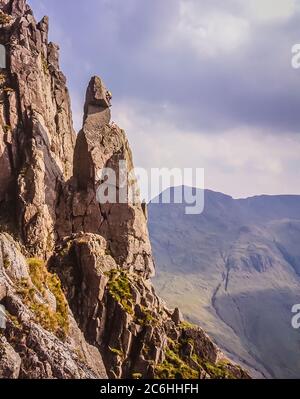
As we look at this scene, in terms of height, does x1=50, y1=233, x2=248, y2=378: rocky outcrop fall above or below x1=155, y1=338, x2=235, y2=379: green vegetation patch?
above

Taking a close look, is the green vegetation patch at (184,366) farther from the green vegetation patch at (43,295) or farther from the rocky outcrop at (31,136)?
the rocky outcrop at (31,136)

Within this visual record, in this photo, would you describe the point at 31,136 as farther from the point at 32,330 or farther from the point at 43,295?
the point at 32,330

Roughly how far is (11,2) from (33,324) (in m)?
99.4

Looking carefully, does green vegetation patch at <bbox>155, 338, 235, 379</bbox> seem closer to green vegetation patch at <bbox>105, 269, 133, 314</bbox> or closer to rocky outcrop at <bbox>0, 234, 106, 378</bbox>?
green vegetation patch at <bbox>105, 269, 133, 314</bbox>

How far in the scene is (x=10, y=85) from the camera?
89.2m

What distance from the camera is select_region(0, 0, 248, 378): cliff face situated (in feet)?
195

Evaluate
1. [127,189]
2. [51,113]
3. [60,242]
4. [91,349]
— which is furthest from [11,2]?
[91,349]

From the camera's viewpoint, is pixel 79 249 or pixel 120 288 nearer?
pixel 120 288

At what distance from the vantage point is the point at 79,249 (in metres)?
74.1

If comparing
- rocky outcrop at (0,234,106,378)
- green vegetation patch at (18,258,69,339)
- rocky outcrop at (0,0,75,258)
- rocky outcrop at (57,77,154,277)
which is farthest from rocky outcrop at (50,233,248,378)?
rocky outcrop at (0,234,106,378)

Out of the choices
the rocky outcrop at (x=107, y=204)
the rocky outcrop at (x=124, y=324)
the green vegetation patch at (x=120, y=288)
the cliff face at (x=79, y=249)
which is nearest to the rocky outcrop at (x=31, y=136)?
the cliff face at (x=79, y=249)

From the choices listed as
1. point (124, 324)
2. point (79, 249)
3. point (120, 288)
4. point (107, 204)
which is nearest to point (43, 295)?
point (79, 249)

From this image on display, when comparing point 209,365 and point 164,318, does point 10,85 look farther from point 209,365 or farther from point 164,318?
point 209,365

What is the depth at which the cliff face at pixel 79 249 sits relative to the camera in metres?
59.5
